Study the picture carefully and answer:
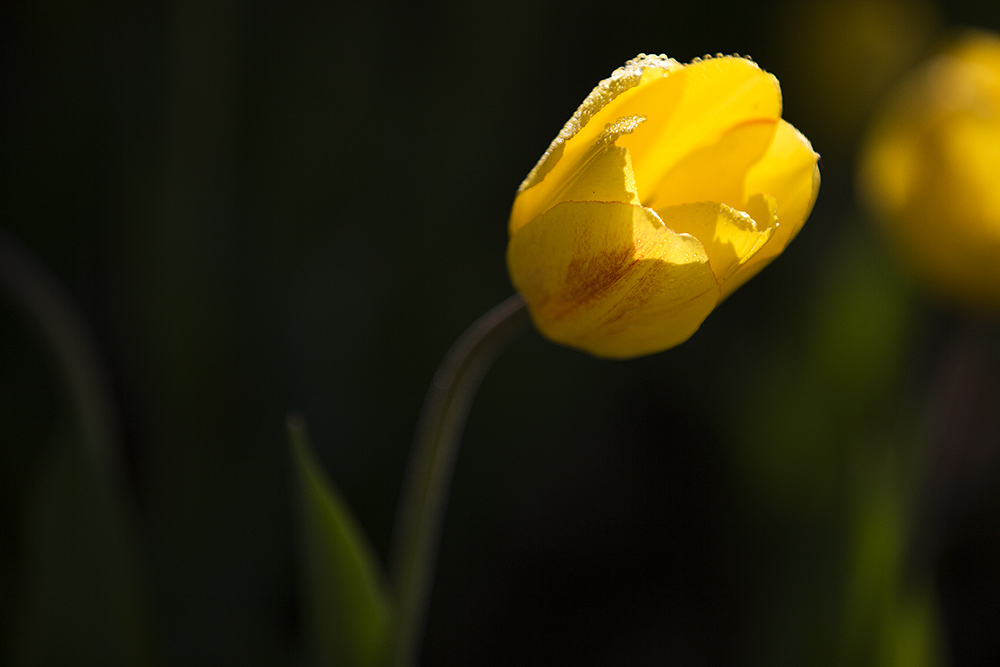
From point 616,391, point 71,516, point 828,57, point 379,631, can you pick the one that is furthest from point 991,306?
point 71,516

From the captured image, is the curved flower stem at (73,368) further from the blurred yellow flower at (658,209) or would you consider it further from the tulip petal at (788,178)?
the tulip petal at (788,178)

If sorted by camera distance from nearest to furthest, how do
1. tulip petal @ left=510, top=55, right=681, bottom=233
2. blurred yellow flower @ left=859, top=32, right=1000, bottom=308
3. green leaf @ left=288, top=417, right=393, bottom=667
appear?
tulip petal @ left=510, top=55, right=681, bottom=233 → green leaf @ left=288, top=417, right=393, bottom=667 → blurred yellow flower @ left=859, top=32, right=1000, bottom=308

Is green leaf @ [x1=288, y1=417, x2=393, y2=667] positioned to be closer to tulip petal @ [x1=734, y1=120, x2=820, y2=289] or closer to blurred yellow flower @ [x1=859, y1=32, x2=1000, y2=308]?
tulip petal @ [x1=734, y1=120, x2=820, y2=289]

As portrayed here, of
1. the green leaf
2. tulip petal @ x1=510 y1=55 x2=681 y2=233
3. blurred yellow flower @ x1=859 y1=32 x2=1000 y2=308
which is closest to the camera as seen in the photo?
tulip petal @ x1=510 y1=55 x2=681 y2=233

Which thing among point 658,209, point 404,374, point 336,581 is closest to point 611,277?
point 658,209

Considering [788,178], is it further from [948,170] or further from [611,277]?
[948,170]

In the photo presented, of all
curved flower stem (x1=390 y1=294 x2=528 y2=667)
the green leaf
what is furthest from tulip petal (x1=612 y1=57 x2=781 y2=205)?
the green leaf

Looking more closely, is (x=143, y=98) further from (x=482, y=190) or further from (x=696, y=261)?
(x=696, y=261)

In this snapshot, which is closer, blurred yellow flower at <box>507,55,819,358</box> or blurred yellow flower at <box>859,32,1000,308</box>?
blurred yellow flower at <box>507,55,819,358</box>
